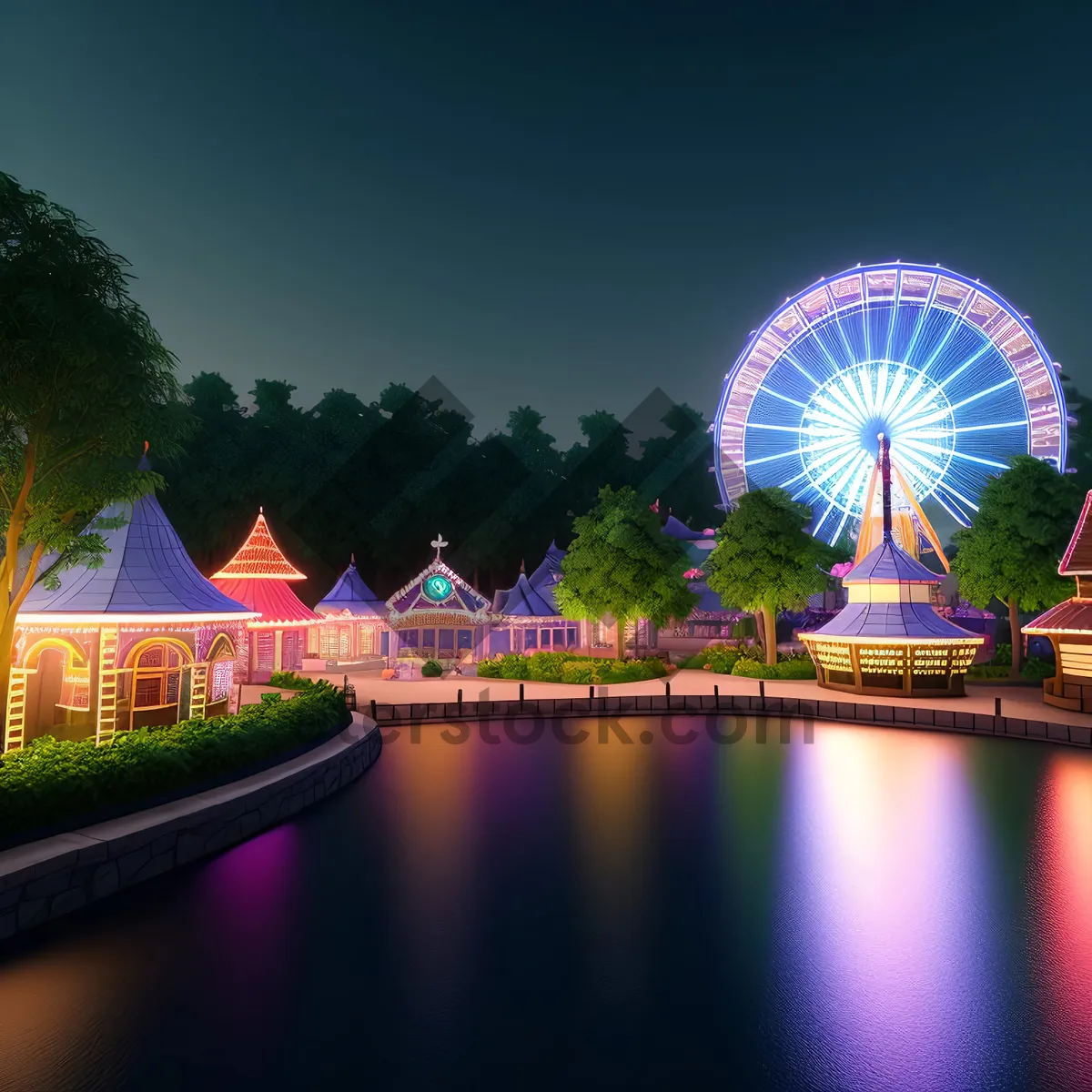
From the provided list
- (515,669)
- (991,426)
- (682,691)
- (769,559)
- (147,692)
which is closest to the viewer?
(147,692)

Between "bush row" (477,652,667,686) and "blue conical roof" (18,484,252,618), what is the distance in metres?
14.5

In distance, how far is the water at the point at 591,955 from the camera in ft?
20.5

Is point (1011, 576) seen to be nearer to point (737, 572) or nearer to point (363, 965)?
point (737, 572)

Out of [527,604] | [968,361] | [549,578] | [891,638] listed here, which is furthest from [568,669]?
[968,361]

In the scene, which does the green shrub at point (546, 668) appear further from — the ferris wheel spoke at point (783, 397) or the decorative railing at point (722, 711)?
the ferris wheel spoke at point (783, 397)

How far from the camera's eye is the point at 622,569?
34.1 m

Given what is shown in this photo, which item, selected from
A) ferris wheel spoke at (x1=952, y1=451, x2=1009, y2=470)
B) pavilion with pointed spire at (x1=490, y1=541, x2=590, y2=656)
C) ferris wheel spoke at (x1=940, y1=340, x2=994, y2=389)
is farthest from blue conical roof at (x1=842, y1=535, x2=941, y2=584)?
pavilion with pointed spire at (x1=490, y1=541, x2=590, y2=656)

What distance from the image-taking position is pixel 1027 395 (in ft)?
99.2

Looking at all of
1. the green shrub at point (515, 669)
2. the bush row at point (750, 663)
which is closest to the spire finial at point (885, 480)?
the bush row at point (750, 663)

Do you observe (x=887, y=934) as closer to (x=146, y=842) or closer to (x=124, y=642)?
(x=146, y=842)

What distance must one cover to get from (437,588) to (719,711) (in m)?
17.1

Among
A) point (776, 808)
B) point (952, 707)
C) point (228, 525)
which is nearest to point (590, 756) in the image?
point (776, 808)

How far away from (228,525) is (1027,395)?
4661 cm

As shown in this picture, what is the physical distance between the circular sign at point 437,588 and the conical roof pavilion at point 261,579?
22.9ft
